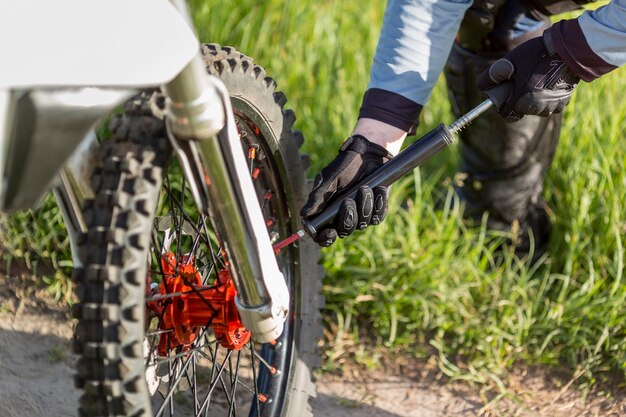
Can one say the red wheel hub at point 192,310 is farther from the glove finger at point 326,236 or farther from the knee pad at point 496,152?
the knee pad at point 496,152

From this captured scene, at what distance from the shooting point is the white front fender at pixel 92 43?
134cm

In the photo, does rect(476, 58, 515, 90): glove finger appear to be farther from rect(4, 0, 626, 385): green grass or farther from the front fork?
rect(4, 0, 626, 385): green grass

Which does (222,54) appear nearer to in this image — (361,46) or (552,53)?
(552,53)

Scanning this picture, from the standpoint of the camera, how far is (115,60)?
1.41 metres

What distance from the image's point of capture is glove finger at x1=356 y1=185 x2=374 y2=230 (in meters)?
2.00

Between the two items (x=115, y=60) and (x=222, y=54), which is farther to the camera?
(x=222, y=54)

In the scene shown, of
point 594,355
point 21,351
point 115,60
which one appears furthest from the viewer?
point 594,355

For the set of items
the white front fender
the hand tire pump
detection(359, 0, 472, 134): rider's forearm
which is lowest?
the hand tire pump

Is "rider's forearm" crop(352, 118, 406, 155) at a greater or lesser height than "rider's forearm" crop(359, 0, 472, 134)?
lesser

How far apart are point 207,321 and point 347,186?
450 millimetres

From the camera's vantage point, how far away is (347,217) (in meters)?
1.96

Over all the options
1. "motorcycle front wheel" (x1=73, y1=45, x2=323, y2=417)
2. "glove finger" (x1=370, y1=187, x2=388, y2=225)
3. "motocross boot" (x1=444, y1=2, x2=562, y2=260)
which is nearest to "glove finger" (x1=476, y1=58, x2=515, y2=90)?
"glove finger" (x1=370, y1=187, x2=388, y2=225)

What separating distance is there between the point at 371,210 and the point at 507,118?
422 millimetres

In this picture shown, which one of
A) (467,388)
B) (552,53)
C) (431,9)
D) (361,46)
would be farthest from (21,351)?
(361,46)
